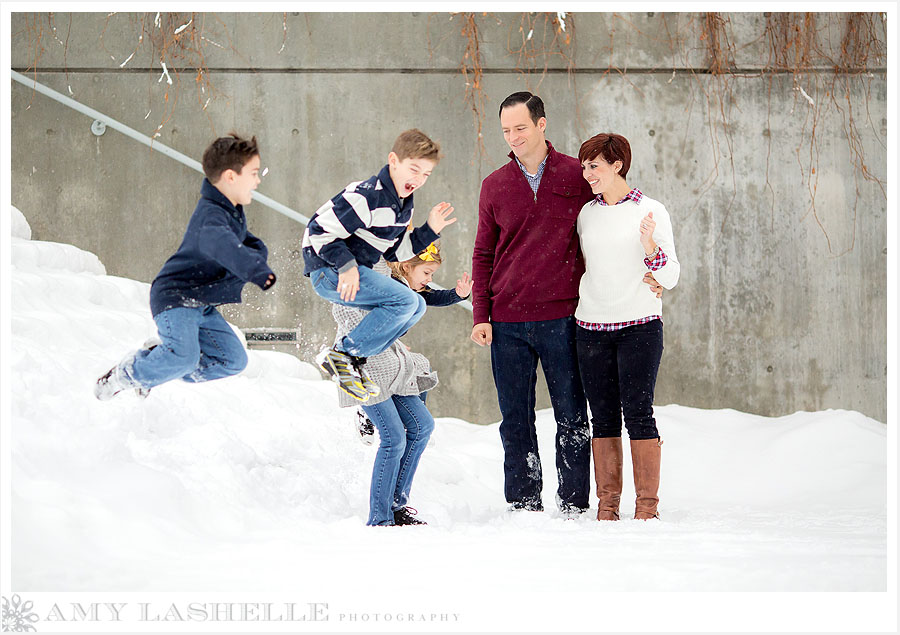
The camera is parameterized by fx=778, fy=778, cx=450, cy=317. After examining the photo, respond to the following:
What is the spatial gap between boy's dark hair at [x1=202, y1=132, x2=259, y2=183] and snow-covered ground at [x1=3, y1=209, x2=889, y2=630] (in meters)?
1.02

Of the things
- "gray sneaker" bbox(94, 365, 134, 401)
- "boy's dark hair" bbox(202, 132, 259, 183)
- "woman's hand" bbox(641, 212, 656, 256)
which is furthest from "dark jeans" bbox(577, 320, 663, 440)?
"gray sneaker" bbox(94, 365, 134, 401)

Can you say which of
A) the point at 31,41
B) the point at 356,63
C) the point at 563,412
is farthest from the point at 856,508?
the point at 31,41

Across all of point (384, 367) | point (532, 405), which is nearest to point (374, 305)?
point (384, 367)

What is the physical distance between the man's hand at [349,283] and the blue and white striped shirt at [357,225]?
0.02 meters

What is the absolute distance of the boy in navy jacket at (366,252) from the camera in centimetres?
262

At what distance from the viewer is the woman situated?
9.57ft

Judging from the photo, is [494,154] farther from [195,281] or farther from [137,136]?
[195,281]

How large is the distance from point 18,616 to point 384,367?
1354 mm

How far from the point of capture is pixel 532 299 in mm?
3033

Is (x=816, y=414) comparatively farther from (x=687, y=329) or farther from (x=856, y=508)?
(x=856, y=508)

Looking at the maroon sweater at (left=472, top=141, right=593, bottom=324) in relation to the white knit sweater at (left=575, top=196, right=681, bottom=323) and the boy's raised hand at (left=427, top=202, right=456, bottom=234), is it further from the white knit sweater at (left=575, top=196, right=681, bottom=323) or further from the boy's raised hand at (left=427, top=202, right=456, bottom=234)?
the boy's raised hand at (left=427, top=202, right=456, bottom=234)

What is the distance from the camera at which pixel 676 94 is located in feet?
16.7

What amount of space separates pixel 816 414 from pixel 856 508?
1488 millimetres

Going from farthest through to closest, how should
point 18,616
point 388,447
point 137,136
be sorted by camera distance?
point 137,136 < point 388,447 < point 18,616
